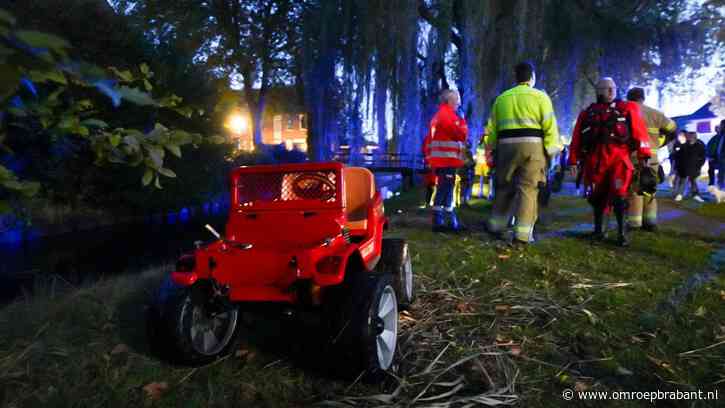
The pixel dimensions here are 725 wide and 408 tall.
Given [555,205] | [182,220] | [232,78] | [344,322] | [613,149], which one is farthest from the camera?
[232,78]

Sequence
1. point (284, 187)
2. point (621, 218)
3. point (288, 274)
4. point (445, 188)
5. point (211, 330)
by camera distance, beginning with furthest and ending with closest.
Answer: point (445, 188) < point (621, 218) < point (284, 187) < point (211, 330) < point (288, 274)

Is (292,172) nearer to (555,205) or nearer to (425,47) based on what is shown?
(555,205)

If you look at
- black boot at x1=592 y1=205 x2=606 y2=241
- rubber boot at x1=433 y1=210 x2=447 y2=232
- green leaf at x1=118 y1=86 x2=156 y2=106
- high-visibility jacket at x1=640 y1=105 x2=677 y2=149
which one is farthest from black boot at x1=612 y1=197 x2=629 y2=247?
green leaf at x1=118 y1=86 x2=156 y2=106

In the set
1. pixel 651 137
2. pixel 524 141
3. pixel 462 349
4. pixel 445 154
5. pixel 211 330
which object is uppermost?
pixel 651 137

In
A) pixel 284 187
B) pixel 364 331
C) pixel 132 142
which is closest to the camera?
pixel 132 142

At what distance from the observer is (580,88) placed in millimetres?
13578

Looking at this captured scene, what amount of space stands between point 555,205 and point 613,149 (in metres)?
5.30

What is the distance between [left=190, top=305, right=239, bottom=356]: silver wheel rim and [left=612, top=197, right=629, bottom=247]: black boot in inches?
188

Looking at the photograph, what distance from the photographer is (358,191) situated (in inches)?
136

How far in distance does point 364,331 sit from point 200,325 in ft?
3.38

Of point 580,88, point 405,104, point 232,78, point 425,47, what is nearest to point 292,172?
point 405,104

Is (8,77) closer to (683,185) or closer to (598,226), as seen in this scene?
(598,226)

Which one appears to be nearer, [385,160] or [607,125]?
[607,125]

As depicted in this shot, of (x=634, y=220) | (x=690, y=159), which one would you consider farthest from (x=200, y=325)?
(x=690, y=159)
